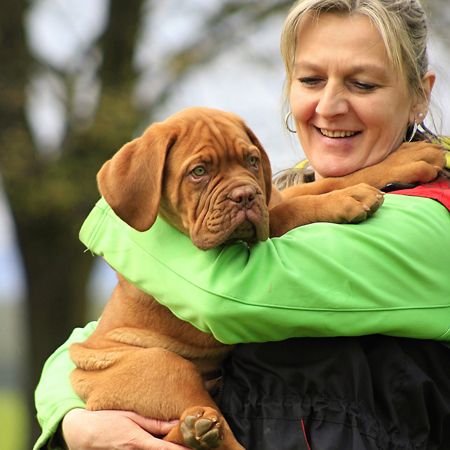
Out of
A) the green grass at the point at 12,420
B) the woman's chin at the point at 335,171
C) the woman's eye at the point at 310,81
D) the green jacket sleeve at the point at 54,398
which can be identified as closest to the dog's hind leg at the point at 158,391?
the green jacket sleeve at the point at 54,398

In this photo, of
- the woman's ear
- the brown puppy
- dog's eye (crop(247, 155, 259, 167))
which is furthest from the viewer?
the woman's ear

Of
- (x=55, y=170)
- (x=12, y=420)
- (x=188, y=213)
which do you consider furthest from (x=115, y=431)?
(x=12, y=420)

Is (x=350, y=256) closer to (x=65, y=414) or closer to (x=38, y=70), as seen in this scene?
(x=65, y=414)

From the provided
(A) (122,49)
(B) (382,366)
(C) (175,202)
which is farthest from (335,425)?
(A) (122,49)

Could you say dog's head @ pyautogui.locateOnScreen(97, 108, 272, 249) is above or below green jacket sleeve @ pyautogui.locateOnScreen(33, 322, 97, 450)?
above

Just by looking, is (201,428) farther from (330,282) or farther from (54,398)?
(54,398)

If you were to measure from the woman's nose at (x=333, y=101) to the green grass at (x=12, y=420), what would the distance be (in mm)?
11318

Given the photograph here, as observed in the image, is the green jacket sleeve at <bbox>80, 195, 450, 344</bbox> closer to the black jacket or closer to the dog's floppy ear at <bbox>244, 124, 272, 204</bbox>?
the black jacket

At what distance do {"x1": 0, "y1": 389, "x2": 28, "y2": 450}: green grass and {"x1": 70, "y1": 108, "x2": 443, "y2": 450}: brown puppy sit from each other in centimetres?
1094

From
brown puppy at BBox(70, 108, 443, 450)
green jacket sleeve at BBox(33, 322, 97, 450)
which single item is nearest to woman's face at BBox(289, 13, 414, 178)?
brown puppy at BBox(70, 108, 443, 450)

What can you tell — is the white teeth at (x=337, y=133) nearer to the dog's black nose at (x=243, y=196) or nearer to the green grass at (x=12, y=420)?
the dog's black nose at (x=243, y=196)

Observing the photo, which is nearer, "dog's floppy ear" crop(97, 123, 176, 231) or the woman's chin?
"dog's floppy ear" crop(97, 123, 176, 231)

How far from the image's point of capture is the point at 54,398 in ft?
13.6

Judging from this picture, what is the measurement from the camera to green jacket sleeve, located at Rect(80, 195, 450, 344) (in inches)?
133
